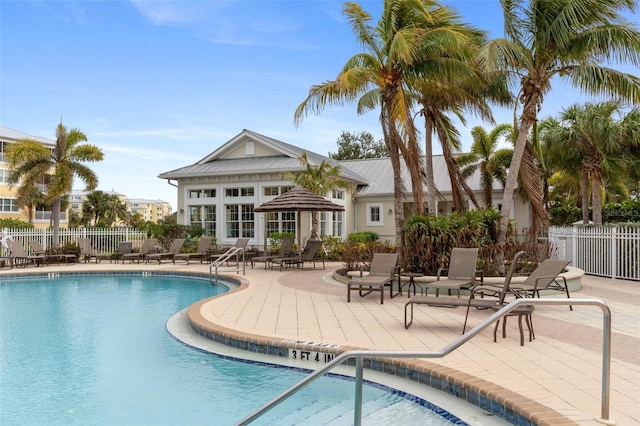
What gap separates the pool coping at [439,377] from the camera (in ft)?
12.7

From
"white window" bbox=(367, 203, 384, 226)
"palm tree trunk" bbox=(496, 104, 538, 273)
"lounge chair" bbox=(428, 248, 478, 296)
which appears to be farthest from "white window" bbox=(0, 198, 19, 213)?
"lounge chair" bbox=(428, 248, 478, 296)

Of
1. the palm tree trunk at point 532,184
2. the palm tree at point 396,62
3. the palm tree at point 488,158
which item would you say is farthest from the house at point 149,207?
the palm tree trunk at point 532,184

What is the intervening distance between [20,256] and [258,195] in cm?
1037

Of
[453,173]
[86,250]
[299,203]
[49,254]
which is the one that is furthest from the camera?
[86,250]

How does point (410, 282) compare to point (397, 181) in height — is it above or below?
below

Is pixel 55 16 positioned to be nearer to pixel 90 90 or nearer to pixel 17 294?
pixel 90 90

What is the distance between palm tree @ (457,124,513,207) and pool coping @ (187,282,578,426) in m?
19.3

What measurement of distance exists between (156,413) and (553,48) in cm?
1181

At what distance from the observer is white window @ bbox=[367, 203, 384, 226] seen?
85.4 ft

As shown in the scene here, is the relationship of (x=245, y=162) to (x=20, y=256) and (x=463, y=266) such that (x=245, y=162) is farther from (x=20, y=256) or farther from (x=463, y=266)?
(x=463, y=266)

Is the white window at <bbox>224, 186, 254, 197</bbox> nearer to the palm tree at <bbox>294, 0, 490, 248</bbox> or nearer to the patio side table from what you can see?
the palm tree at <bbox>294, 0, 490, 248</bbox>

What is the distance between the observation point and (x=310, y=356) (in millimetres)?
6031

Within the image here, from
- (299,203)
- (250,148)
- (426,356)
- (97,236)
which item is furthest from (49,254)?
(426,356)

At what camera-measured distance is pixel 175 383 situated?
569cm
